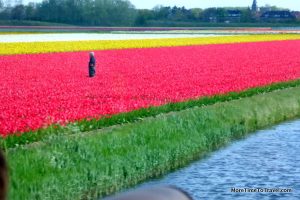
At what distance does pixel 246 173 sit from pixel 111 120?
3.57 metres

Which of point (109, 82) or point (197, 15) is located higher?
point (109, 82)

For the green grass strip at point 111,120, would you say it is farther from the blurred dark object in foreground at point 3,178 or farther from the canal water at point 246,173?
the blurred dark object in foreground at point 3,178

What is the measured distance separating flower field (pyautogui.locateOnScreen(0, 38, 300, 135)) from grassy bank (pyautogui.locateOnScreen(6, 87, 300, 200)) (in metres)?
1.22

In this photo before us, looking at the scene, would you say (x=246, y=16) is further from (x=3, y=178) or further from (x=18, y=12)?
(x=3, y=178)

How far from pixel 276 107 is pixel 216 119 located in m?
4.55

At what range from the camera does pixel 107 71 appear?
32.3m

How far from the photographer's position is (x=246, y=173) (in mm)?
13367

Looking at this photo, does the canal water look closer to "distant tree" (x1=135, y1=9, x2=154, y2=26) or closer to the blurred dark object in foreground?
the blurred dark object in foreground

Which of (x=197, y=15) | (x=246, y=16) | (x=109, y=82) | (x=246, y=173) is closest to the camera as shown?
(x=246, y=173)

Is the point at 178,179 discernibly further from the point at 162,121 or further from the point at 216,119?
the point at 216,119

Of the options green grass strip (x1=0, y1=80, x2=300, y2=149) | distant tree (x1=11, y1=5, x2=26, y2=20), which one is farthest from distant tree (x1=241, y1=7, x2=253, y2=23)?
green grass strip (x1=0, y1=80, x2=300, y2=149)

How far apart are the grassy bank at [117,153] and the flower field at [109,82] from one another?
47.8 inches

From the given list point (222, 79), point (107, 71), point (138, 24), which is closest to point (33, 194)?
point (222, 79)

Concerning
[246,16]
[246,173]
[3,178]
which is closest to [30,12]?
[246,16]
